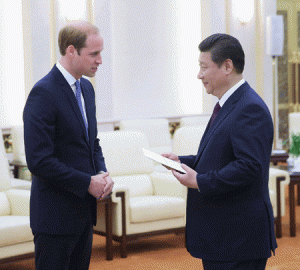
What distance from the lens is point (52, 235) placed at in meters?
2.20

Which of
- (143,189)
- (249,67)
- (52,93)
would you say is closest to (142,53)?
(249,67)

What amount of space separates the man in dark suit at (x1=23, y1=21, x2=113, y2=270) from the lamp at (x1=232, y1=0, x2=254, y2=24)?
680 centimetres

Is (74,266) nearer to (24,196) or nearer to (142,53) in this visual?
(24,196)

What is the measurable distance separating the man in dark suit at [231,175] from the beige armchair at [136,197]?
259 cm

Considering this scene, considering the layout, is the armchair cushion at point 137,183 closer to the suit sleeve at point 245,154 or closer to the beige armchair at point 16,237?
the beige armchair at point 16,237

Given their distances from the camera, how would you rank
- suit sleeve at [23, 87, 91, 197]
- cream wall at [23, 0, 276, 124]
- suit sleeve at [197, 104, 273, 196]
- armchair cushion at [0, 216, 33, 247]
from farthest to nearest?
cream wall at [23, 0, 276, 124] < armchair cushion at [0, 216, 33, 247] < suit sleeve at [23, 87, 91, 197] < suit sleeve at [197, 104, 273, 196]

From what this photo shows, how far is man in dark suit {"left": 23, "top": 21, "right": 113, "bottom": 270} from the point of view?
2127 mm

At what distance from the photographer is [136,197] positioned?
16.8ft

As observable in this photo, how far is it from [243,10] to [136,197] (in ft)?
15.7

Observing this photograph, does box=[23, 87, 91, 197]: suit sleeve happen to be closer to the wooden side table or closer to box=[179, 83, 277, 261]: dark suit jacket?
box=[179, 83, 277, 261]: dark suit jacket

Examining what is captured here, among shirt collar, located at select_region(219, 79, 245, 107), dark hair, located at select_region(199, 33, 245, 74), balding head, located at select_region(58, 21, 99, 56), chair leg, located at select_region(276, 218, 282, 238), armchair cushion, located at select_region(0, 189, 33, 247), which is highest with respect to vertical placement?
balding head, located at select_region(58, 21, 99, 56)

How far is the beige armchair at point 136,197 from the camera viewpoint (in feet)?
15.1

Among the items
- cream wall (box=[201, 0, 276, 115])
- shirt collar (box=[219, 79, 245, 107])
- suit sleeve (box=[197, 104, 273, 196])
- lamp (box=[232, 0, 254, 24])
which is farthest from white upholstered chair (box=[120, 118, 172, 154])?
suit sleeve (box=[197, 104, 273, 196])

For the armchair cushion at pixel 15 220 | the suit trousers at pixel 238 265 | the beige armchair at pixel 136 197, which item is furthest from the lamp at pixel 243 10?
the suit trousers at pixel 238 265
